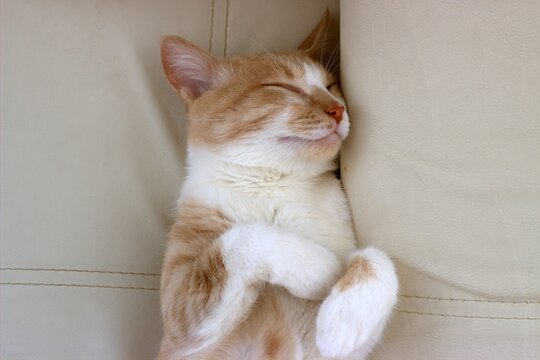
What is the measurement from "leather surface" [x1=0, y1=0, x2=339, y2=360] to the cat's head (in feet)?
0.53

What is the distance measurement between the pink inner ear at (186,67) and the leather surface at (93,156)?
0.13 metres

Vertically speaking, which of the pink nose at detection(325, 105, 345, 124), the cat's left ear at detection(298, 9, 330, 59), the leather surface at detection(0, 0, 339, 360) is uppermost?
the cat's left ear at detection(298, 9, 330, 59)

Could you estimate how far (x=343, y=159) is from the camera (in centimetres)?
138

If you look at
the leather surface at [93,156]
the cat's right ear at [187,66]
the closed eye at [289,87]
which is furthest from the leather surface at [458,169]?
the leather surface at [93,156]

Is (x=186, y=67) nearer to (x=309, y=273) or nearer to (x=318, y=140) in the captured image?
(x=318, y=140)

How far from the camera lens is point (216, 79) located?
1554 mm

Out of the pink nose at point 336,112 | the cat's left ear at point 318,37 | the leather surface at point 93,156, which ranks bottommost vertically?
the leather surface at point 93,156

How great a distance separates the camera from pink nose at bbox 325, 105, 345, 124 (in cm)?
126

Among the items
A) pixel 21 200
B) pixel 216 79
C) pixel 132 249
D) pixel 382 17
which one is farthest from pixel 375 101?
pixel 21 200

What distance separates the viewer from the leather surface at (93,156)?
151 centimetres

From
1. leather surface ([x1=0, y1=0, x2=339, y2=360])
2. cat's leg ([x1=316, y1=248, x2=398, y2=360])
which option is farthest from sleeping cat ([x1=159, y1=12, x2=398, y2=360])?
leather surface ([x1=0, y1=0, x2=339, y2=360])

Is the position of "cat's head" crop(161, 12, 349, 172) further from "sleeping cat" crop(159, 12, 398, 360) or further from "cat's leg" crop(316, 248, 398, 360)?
"cat's leg" crop(316, 248, 398, 360)

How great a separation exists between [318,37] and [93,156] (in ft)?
2.58

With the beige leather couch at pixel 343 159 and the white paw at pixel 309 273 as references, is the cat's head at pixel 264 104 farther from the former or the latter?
the white paw at pixel 309 273
